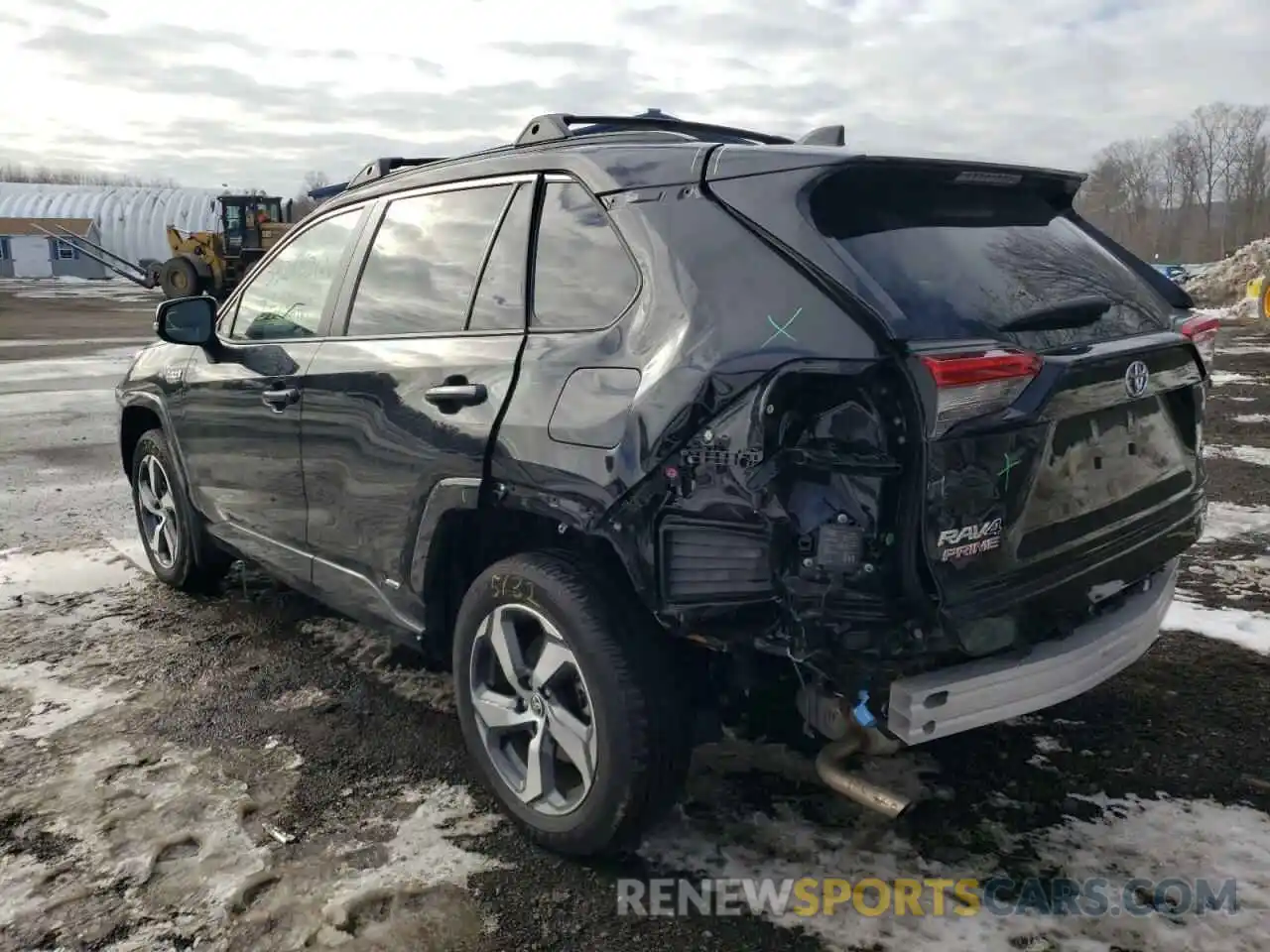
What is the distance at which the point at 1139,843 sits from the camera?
2791mm

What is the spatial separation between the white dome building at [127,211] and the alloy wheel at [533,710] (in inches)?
2639

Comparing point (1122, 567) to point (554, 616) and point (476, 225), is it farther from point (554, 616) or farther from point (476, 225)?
point (476, 225)

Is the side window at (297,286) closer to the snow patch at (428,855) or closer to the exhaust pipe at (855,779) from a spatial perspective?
the snow patch at (428,855)

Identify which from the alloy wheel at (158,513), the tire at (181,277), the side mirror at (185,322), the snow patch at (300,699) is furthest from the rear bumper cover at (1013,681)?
the tire at (181,277)

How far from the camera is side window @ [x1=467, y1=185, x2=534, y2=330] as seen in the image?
2980mm

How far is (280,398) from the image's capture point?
12.3 feet

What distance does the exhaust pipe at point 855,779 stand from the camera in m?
2.61

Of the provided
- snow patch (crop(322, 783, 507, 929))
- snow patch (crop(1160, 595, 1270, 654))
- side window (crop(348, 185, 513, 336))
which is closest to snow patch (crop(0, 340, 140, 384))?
side window (crop(348, 185, 513, 336))

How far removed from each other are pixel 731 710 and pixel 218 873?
1.48 meters

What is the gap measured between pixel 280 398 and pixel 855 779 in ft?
8.02

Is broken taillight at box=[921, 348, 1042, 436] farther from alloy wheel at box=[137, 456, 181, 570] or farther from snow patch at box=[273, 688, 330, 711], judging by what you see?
alloy wheel at box=[137, 456, 181, 570]

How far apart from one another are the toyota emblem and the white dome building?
Answer: 6781 cm

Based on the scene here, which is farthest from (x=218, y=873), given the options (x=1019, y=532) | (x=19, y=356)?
(x=19, y=356)

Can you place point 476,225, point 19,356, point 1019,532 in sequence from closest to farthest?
point 1019,532, point 476,225, point 19,356
